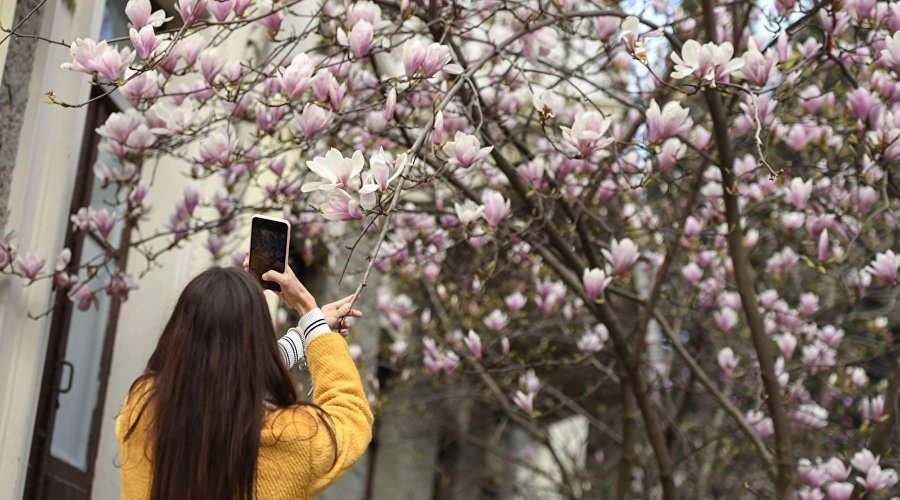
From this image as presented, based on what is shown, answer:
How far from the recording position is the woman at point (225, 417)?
7.95 ft

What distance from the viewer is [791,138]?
225 inches

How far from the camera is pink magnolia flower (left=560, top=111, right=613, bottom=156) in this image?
372 cm

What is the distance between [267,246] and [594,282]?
195 cm

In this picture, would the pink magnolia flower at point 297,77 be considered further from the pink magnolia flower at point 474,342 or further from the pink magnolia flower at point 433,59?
the pink magnolia flower at point 474,342

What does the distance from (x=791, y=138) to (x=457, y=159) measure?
101 inches

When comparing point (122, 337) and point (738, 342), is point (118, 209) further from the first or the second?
point (738, 342)

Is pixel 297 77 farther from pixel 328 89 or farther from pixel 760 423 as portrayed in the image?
pixel 760 423

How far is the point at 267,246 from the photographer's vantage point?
2.78 metres

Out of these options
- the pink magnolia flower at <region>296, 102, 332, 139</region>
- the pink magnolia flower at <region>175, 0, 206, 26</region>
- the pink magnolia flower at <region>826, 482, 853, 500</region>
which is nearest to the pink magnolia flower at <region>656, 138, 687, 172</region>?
the pink magnolia flower at <region>296, 102, 332, 139</region>

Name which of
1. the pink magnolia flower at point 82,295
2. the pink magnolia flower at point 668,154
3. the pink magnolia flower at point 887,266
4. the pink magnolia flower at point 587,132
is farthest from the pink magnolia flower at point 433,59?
the pink magnolia flower at point 887,266

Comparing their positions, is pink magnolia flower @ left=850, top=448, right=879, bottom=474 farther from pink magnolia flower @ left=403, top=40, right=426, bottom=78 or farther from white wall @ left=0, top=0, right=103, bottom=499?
white wall @ left=0, top=0, right=103, bottom=499

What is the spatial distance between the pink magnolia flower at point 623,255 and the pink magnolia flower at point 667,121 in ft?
Answer: 2.33

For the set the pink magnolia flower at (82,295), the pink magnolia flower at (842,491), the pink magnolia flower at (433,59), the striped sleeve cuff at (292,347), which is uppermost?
the pink magnolia flower at (433,59)

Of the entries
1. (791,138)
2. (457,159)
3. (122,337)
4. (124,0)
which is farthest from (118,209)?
(791,138)
